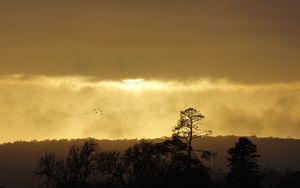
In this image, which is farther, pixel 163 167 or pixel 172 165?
pixel 163 167

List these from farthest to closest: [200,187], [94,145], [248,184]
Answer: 1. [94,145]
2. [248,184]
3. [200,187]

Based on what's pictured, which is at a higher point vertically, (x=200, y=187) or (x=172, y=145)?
(x=172, y=145)

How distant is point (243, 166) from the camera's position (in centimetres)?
9056

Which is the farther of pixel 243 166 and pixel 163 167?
pixel 163 167

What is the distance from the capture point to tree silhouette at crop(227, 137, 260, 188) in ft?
294

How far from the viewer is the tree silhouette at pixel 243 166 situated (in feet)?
294

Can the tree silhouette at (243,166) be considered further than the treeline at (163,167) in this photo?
Yes

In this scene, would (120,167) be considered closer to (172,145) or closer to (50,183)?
(50,183)

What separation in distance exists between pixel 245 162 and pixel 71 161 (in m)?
30.7

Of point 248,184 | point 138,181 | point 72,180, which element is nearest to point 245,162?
point 248,184

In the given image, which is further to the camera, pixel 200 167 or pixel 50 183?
pixel 50 183

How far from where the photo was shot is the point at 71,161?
108 metres

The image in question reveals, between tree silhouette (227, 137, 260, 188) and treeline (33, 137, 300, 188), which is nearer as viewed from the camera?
treeline (33, 137, 300, 188)

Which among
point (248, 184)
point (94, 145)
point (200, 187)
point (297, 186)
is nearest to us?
point (200, 187)
